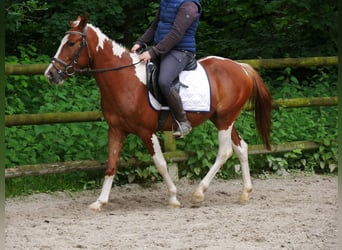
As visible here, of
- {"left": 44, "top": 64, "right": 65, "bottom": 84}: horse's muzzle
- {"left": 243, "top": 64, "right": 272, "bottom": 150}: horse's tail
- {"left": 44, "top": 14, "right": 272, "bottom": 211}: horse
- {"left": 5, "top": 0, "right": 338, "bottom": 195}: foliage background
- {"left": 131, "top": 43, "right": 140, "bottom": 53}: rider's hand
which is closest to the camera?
{"left": 44, "top": 64, "right": 65, "bottom": 84}: horse's muzzle

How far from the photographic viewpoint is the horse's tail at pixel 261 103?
6.40 m

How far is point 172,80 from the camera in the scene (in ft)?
18.1

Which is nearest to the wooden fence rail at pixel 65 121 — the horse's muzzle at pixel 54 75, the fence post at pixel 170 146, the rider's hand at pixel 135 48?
the fence post at pixel 170 146

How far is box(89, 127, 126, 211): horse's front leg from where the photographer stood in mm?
5645

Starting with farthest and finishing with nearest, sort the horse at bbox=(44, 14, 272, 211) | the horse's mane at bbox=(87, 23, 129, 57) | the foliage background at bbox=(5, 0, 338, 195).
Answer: the foliage background at bbox=(5, 0, 338, 195) → the horse's mane at bbox=(87, 23, 129, 57) → the horse at bbox=(44, 14, 272, 211)

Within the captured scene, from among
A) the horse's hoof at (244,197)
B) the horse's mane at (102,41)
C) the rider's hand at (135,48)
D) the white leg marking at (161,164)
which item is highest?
the horse's mane at (102,41)

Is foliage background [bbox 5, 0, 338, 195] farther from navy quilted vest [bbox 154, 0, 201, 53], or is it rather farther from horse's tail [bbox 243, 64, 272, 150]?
navy quilted vest [bbox 154, 0, 201, 53]

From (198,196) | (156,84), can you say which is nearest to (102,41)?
(156,84)

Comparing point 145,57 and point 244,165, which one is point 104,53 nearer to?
point 145,57

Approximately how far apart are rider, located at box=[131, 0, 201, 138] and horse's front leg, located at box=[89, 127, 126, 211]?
0.53 m

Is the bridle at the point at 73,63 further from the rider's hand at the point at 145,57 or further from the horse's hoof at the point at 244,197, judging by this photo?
the horse's hoof at the point at 244,197

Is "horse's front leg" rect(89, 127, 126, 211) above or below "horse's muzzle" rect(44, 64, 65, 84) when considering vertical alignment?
below

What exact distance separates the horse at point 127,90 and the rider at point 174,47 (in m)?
0.18

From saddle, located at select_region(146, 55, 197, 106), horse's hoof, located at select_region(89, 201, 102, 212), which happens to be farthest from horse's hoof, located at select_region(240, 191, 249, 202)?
horse's hoof, located at select_region(89, 201, 102, 212)
